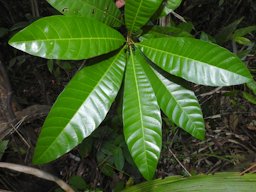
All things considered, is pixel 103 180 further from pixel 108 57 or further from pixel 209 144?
pixel 108 57

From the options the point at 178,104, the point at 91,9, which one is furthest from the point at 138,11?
the point at 178,104

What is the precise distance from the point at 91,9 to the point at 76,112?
0.86ft

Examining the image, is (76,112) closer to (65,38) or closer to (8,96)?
(65,38)

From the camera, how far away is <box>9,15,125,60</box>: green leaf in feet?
2.24

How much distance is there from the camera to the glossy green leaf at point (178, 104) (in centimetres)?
86

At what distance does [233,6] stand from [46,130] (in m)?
1.26

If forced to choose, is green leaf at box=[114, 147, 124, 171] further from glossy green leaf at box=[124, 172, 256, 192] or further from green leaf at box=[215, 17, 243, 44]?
green leaf at box=[215, 17, 243, 44]

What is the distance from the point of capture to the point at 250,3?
5.34 ft

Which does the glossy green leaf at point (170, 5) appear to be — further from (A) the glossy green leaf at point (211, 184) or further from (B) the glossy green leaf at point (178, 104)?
(A) the glossy green leaf at point (211, 184)

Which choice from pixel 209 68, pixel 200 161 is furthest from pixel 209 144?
pixel 209 68

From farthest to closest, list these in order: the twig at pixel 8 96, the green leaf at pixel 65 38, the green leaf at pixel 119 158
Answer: the green leaf at pixel 119 158 < the twig at pixel 8 96 < the green leaf at pixel 65 38

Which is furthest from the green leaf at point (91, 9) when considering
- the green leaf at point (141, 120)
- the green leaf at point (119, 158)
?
the green leaf at point (119, 158)

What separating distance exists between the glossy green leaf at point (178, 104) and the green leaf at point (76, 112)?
129 mm

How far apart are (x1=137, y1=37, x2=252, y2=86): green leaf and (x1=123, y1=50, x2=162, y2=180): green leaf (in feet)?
0.23
